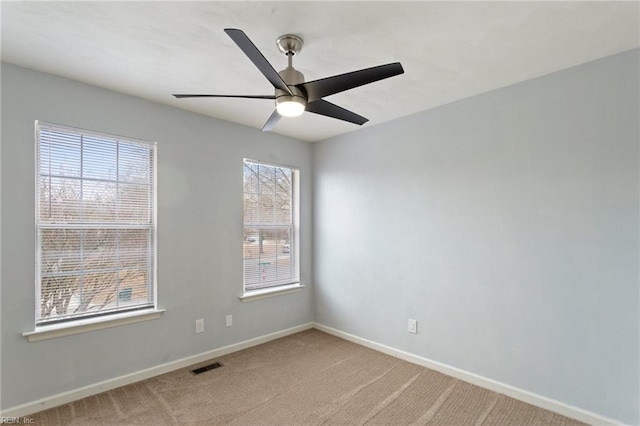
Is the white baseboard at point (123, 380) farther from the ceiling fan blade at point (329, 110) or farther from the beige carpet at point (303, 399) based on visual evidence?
the ceiling fan blade at point (329, 110)

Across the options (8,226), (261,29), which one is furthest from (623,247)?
(8,226)

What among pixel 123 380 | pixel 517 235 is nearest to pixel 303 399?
pixel 123 380

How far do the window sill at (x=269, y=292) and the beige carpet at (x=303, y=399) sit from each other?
0.66m

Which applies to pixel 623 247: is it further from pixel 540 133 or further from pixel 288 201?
pixel 288 201

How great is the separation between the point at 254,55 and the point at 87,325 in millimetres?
2499

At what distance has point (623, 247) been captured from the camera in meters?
2.15

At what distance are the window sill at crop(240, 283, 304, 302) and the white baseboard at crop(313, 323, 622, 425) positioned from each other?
96 cm

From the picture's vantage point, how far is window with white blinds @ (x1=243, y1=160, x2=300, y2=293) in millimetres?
3766

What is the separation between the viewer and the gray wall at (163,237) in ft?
7.54

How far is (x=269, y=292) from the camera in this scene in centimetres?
382

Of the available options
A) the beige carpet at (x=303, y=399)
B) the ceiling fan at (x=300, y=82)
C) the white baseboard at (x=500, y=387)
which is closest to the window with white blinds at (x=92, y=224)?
the beige carpet at (x=303, y=399)

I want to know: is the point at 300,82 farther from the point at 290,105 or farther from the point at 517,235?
the point at 517,235

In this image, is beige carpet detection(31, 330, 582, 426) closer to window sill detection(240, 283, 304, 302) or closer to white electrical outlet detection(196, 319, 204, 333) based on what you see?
white electrical outlet detection(196, 319, 204, 333)

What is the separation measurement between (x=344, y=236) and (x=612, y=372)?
260 centimetres
